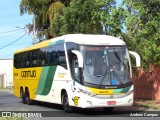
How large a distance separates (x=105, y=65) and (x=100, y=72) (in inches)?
16.8

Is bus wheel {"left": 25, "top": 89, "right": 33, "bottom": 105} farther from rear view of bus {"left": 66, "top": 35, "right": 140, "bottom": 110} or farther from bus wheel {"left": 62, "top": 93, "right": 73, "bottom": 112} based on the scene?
rear view of bus {"left": 66, "top": 35, "right": 140, "bottom": 110}

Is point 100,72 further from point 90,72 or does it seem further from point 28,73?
point 28,73

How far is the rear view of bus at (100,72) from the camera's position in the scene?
17656mm

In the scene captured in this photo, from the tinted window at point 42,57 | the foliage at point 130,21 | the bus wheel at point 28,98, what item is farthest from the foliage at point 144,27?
the bus wheel at point 28,98

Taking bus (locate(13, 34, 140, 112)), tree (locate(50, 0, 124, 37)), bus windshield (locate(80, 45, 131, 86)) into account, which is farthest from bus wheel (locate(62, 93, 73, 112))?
tree (locate(50, 0, 124, 37))

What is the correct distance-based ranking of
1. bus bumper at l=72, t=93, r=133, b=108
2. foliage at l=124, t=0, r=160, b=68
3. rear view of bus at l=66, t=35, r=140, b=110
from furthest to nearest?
foliage at l=124, t=0, r=160, b=68 → rear view of bus at l=66, t=35, r=140, b=110 → bus bumper at l=72, t=93, r=133, b=108

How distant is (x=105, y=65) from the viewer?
717 inches

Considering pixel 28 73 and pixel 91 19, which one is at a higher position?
pixel 91 19

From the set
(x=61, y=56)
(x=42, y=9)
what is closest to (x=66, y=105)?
(x=61, y=56)

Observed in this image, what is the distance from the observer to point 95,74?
1792 centimetres

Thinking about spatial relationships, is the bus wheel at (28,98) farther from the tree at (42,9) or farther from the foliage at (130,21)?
the tree at (42,9)

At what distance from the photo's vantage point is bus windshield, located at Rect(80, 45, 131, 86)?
58.7 ft

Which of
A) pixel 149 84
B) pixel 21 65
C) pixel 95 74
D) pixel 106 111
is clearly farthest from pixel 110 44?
pixel 21 65

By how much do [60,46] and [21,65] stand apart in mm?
7257
